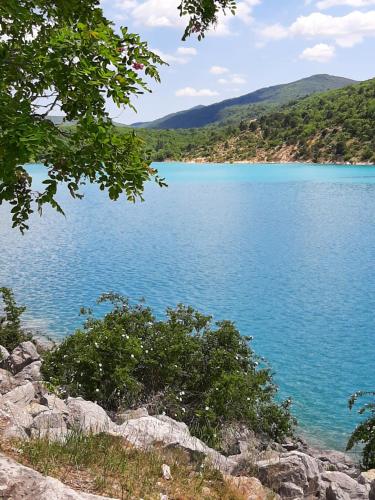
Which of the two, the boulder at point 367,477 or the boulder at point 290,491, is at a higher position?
the boulder at point 290,491

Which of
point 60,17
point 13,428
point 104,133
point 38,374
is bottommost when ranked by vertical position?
point 38,374

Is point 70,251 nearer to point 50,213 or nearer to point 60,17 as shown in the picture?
point 50,213

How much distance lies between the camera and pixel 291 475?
10156 mm

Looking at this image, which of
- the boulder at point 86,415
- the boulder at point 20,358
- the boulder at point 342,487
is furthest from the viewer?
the boulder at point 20,358

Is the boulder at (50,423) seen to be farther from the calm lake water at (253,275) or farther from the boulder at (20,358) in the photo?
the calm lake water at (253,275)

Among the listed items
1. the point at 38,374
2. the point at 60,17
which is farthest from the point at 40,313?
the point at 60,17

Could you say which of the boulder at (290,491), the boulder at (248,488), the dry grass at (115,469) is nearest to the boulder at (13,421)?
the dry grass at (115,469)

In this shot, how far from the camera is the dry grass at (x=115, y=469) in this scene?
682 cm

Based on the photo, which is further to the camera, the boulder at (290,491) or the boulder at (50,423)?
the boulder at (290,491)

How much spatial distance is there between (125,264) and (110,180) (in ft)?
127

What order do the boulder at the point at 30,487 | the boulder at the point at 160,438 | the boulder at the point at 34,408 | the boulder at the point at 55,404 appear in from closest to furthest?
the boulder at the point at 30,487 → the boulder at the point at 160,438 → the boulder at the point at 55,404 → the boulder at the point at 34,408

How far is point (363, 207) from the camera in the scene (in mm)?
77625

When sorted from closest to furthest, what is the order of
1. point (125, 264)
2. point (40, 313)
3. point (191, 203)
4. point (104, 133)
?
point (104, 133) → point (40, 313) → point (125, 264) → point (191, 203)

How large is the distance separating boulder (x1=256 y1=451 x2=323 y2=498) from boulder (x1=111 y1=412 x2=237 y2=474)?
64 centimetres
